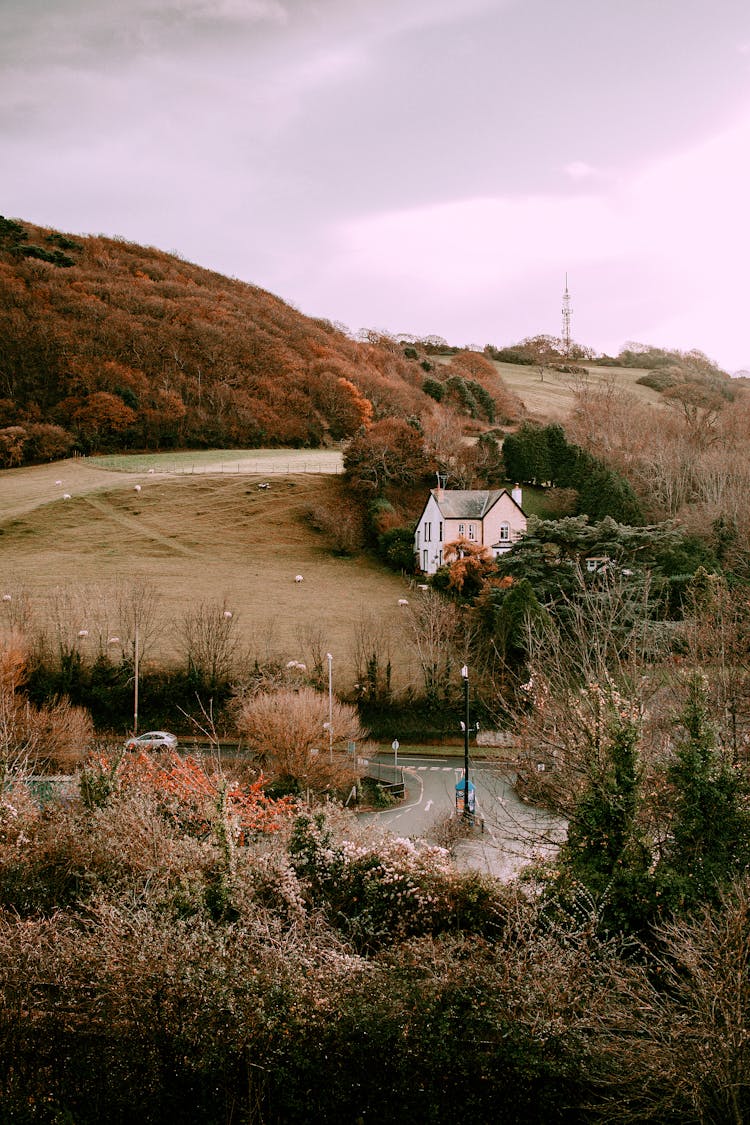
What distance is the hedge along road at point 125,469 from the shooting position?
5850cm

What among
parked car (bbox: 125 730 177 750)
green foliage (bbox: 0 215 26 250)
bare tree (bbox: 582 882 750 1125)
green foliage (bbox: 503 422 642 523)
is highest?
green foliage (bbox: 0 215 26 250)

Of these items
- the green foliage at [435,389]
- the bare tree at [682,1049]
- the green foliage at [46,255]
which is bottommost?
the bare tree at [682,1049]

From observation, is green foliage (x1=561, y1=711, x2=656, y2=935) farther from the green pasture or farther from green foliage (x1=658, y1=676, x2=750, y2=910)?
the green pasture

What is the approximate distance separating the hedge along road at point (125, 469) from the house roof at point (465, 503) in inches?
625

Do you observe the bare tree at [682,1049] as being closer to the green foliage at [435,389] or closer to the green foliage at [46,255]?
the green foliage at [435,389]

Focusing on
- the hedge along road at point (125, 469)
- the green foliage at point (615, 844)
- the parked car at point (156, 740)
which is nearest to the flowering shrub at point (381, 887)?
the green foliage at point (615, 844)

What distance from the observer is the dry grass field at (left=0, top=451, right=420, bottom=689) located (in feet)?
125

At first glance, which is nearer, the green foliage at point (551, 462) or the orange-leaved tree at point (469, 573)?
the orange-leaved tree at point (469, 573)

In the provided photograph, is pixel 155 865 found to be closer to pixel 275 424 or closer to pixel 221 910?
pixel 221 910

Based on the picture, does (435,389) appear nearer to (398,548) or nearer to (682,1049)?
(398,548)

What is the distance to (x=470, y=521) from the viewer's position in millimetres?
49000

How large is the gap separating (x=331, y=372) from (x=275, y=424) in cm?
1230

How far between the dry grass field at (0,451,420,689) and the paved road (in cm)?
614

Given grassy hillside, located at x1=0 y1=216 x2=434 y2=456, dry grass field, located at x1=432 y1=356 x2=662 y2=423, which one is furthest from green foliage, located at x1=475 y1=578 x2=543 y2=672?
dry grass field, located at x1=432 y1=356 x2=662 y2=423
